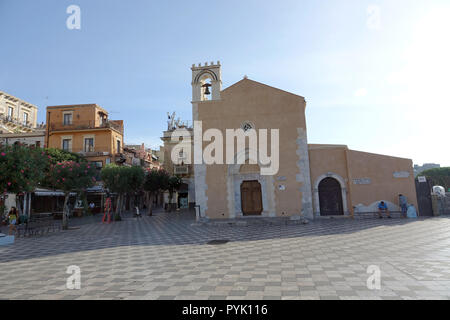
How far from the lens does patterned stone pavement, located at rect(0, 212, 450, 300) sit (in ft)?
14.7

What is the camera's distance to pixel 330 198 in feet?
51.8

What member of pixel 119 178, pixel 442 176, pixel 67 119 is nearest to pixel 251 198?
pixel 119 178

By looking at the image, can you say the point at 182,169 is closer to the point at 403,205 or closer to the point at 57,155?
the point at 57,155

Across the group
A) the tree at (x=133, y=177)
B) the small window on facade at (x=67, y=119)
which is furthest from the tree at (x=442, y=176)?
the small window on facade at (x=67, y=119)

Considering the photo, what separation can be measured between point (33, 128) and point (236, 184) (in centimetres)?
3134

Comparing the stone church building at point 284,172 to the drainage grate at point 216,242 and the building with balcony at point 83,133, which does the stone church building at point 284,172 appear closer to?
the drainage grate at point 216,242

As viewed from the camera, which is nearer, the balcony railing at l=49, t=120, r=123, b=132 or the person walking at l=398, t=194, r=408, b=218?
the person walking at l=398, t=194, r=408, b=218

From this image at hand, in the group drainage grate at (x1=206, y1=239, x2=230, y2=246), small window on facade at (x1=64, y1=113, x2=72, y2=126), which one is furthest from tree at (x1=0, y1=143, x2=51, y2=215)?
small window on facade at (x1=64, y1=113, x2=72, y2=126)

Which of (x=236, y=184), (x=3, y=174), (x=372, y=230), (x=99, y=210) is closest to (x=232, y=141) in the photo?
(x=236, y=184)

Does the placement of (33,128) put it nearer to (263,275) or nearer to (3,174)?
(3,174)

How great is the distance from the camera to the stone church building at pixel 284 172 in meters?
15.2

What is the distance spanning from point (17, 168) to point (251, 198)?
38.7ft

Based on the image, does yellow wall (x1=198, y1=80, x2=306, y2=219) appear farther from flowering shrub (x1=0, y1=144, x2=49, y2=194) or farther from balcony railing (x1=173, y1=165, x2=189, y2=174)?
balcony railing (x1=173, y1=165, x2=189, y2=174)

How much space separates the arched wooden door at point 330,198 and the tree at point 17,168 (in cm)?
1511
